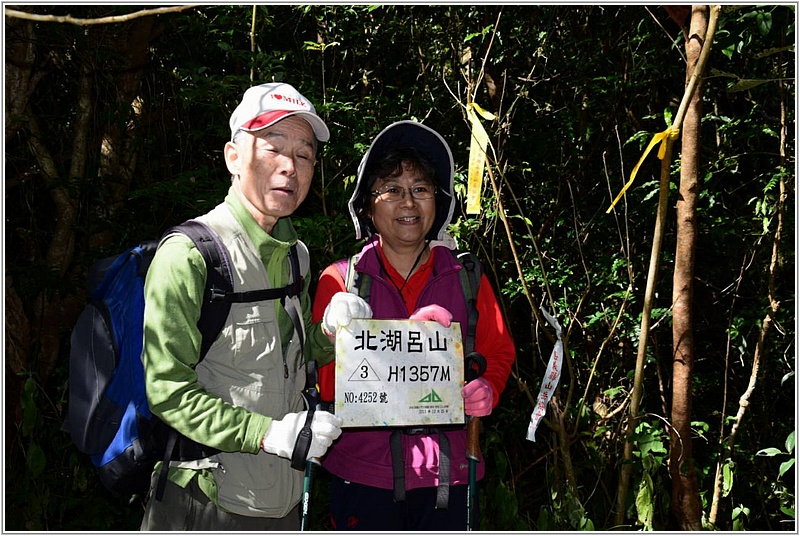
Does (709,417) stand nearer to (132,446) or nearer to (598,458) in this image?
(598,458)

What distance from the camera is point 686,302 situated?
343 cm

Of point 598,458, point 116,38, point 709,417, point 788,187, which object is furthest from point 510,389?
point 116,38

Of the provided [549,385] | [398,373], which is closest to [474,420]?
[398,373]

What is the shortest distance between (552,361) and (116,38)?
12.7ft

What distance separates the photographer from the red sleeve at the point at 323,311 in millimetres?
2607

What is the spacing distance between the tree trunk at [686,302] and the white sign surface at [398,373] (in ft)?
4.62

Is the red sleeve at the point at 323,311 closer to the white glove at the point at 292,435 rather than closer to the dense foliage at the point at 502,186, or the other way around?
the white glove at the point at 292,435

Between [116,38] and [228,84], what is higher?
[116,38]

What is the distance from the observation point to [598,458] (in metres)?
4.41

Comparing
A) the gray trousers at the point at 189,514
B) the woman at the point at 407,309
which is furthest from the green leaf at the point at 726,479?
the gray trousers at the point at 189,514

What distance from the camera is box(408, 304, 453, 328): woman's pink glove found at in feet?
8.13

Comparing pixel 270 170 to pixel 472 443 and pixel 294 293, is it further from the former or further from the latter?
pixel 472 443

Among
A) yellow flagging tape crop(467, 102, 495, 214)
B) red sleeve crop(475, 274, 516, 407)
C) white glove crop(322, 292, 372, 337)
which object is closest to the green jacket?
white glove crop(322, 292, 372, 337)

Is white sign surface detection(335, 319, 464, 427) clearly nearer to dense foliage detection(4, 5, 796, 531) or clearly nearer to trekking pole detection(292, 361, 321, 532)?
trekking pole detection(292, 361, 321, 532)
